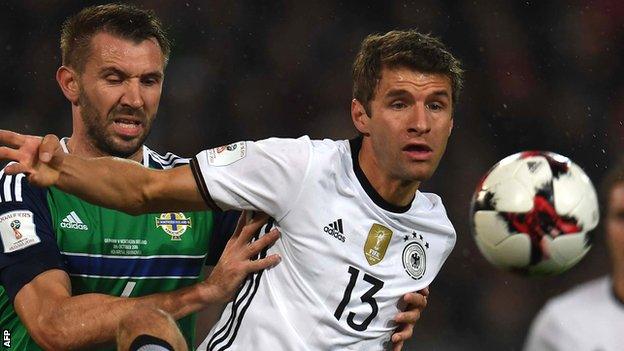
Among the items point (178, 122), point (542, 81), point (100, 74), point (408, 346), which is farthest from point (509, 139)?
point (100, 74)

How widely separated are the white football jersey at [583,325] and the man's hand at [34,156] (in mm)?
1726

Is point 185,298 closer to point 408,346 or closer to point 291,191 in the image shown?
point 291,191

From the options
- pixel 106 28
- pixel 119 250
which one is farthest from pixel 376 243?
pixel 106 28

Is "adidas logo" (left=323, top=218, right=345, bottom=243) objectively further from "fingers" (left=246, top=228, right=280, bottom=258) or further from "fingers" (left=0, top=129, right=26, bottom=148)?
"fingers" (left=0, top=129, right=26, bottom=148)

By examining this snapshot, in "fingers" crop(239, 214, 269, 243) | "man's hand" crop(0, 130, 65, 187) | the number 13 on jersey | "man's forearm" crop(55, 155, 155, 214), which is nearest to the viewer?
"man's hand" crop(0, 130, 65, 187)

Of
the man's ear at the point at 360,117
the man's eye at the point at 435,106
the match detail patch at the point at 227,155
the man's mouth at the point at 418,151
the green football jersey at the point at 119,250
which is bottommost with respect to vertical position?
the green football jersey at the point at 119,250

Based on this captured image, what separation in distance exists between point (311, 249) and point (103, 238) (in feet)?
3.40

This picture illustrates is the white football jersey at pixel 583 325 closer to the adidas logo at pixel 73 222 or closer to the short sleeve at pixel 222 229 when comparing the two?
the short sleeve at pixel 222 229

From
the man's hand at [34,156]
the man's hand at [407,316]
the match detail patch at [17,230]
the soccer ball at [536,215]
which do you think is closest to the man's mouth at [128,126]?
the match detail patch at [17,230]

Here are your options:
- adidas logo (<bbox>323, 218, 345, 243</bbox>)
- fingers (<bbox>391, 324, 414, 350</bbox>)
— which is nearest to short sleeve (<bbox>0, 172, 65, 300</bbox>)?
adidas logo (<bbox>323, 218, 345, 243</bbox>)

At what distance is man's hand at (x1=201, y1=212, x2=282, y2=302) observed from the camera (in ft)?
13.8

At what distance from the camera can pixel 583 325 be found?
3.60 meters

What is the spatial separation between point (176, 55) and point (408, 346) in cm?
304

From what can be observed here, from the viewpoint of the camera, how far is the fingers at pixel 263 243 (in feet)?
13.8
